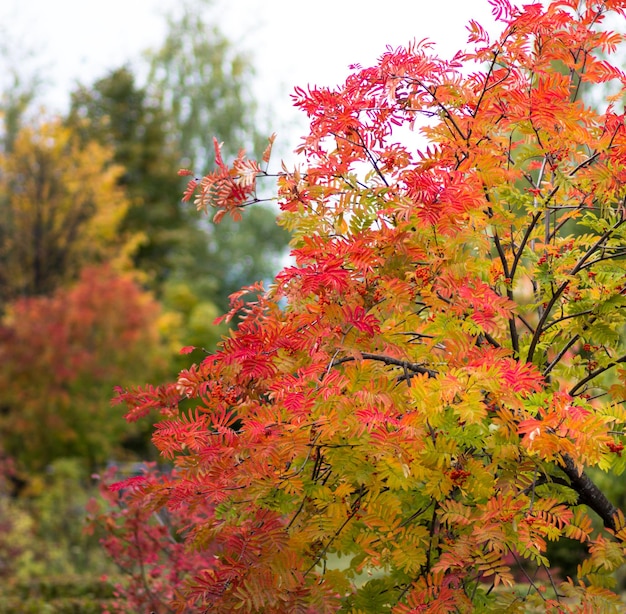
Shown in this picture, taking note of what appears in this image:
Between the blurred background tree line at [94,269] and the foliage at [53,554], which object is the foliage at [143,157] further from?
the foliage at [53,554]

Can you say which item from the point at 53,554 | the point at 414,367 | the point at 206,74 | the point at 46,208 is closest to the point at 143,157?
the point at 206,74

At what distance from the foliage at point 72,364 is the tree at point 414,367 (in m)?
11.6

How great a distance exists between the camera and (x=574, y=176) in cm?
324

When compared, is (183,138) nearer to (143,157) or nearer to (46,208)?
(143,157)

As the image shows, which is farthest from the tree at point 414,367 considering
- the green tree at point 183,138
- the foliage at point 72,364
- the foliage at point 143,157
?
the foliage at point 143,157

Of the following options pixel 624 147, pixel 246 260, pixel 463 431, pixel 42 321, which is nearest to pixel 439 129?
pixel 624 147

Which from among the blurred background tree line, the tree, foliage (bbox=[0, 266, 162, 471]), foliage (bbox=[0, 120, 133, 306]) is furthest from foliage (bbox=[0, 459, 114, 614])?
foliage (bbox=[0, 120, 133, 306])

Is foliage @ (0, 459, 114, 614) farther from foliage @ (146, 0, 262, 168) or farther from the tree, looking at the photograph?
foliage @ (146, 0, 262, 168)

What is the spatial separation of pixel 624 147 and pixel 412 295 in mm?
968

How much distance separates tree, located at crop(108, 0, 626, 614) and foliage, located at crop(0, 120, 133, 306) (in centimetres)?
1594

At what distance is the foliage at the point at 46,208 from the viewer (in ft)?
59.2

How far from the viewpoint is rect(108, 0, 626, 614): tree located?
266 centimetres

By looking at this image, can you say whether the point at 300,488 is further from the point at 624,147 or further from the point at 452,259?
the point at 624,147

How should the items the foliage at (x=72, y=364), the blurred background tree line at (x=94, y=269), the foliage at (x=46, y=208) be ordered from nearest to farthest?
1. the blurred background tree line at (x=94, y=269)
2. the foliage at (x=72, y=364)
3. the foliage at (x=46, y=208)
